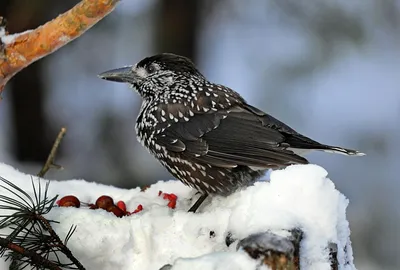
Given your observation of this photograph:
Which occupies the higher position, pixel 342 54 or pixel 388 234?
pixel 342 54

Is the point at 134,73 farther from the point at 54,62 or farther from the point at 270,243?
the point at 54,62

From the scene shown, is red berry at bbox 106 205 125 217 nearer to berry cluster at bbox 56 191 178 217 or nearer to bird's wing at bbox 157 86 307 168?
berry cluster at bbox 56 191 178 217

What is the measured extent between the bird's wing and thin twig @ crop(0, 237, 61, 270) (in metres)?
1.09

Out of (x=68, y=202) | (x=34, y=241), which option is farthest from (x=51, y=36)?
(x=34, y=241)

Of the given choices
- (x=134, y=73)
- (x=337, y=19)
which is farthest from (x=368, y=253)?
(x=134, y=73)

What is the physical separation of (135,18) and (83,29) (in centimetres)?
557

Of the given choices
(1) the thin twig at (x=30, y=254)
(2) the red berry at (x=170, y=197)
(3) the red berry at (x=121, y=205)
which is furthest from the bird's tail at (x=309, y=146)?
(1) the thin twig at (x=30, y=254)

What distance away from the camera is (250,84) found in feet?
30.3

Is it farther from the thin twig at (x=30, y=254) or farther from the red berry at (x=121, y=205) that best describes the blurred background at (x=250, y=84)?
the thin twig at (x=30, y=254)

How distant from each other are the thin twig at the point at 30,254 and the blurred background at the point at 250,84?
14.6ft

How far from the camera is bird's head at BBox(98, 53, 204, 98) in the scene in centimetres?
385

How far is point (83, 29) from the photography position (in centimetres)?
310

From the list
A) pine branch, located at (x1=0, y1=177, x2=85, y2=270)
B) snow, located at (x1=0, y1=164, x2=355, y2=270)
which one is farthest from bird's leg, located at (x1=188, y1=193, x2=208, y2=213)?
pine branch, located at (x1=0, y1=177, x2=85, y2=270)

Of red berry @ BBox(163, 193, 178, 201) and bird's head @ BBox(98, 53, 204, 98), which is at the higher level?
bird's head @ BBox(98, 53, 204, 98)
